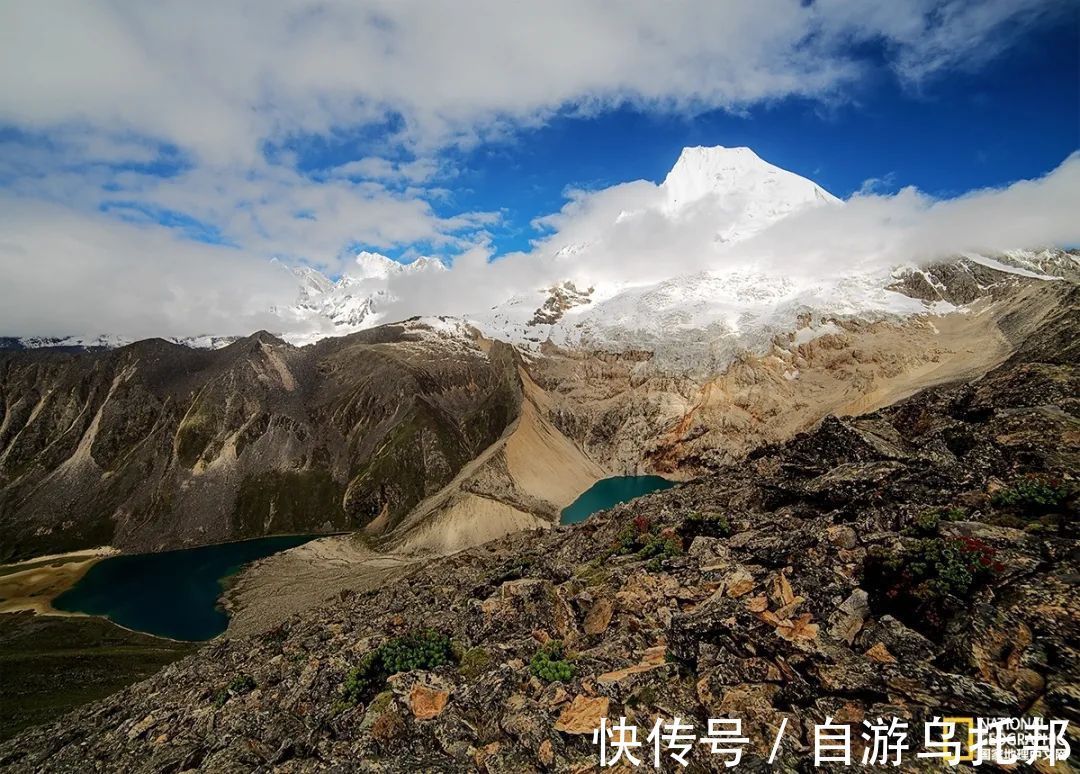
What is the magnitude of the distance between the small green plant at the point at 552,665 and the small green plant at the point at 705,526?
36.6 feet

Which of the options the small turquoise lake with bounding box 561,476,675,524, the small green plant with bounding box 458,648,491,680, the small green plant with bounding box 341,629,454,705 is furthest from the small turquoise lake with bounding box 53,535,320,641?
the small green plant with bounding box 458,648,491,680

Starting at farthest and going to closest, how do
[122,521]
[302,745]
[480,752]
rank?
[122,521], [302,745], [480,752]

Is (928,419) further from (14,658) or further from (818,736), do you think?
(14,658)

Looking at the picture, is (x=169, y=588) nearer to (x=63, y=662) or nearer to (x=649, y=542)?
(x=63, y=662)

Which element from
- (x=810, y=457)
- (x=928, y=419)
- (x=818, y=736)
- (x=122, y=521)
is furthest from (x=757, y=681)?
(x=122, y=521)

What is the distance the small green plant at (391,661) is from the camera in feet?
77.7

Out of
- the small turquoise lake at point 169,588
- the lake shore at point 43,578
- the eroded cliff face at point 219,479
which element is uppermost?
the eroded cliff face at point 219,479

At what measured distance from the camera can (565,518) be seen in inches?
5871

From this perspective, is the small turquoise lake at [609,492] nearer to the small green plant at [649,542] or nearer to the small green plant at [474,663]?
the small green plant at [649,542]

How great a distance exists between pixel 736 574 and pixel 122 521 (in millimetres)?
209214

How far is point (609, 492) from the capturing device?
569 feet

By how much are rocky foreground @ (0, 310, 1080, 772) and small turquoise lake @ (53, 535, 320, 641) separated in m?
79.6

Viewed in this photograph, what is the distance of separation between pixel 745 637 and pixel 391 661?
16.5 meters

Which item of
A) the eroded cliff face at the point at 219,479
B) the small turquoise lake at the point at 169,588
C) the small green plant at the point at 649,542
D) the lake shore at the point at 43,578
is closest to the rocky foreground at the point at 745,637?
the small green plant at the point at 649,542
